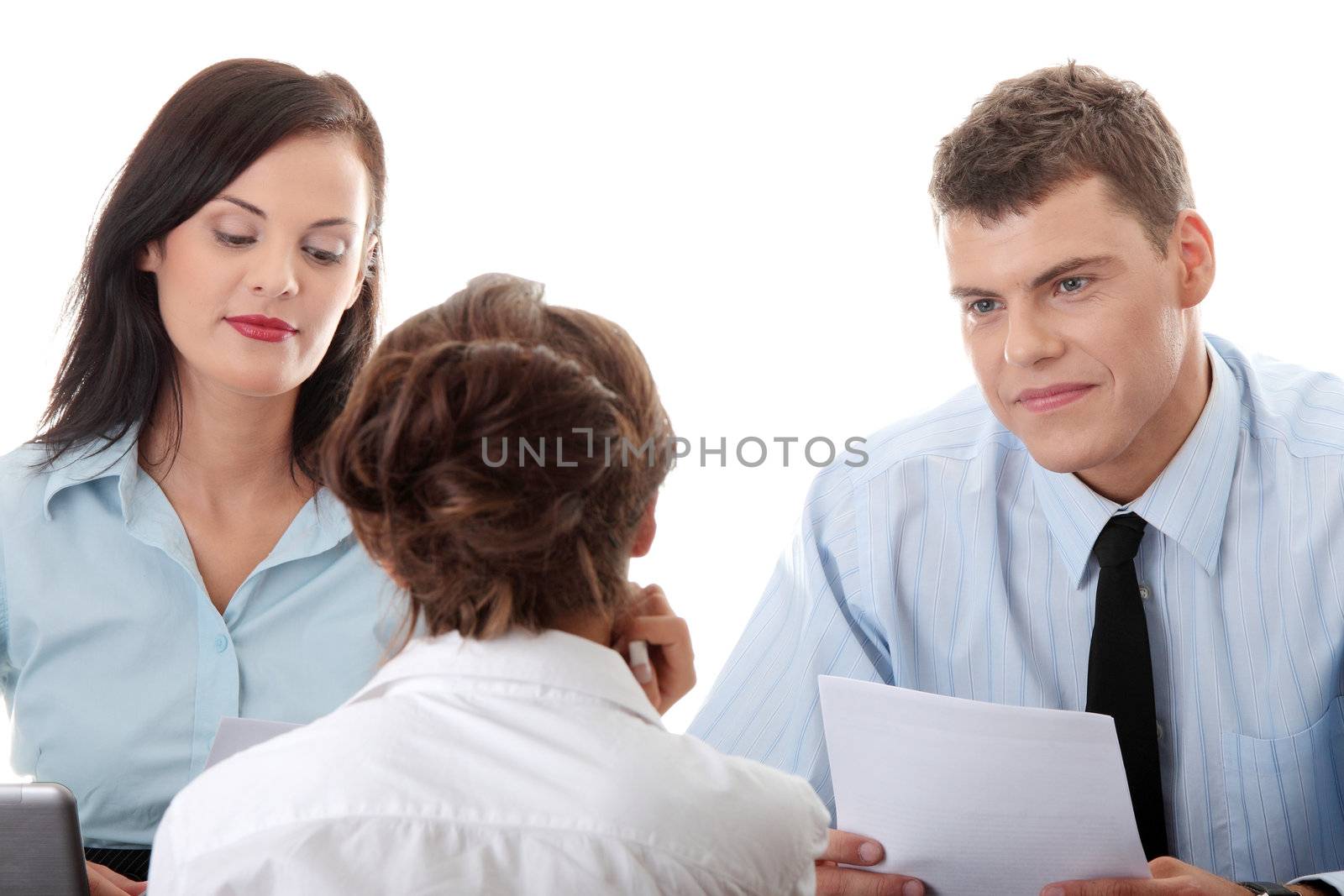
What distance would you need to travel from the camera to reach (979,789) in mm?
1389

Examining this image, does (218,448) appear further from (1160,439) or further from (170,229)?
(1160,439)

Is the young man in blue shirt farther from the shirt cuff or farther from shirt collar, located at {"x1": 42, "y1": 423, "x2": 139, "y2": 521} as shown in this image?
shirt collar, located at {"x1": 42, "y1": 423, "x2": 139, "y2": 521}

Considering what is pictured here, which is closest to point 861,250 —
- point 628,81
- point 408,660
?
point 628,81

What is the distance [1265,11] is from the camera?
280 centimetres

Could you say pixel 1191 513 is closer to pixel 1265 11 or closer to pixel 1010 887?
pixel 1010 887

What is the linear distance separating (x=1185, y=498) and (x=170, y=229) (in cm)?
144

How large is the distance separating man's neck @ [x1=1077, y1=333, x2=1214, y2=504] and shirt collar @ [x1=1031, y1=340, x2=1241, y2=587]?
2cm

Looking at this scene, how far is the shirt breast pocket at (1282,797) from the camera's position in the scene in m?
1.70

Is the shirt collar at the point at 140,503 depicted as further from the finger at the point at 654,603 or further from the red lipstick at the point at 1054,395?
the red lipstick at the point at 1054,395

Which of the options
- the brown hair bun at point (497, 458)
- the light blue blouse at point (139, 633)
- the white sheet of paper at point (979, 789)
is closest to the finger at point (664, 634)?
the brown hair bun at point (497, 458)

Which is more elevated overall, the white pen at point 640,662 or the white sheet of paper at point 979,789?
the white pen at point 640,662

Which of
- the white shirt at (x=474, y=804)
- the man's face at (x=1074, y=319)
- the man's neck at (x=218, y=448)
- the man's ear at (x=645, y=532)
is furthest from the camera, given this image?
the man's neck at (x=218, y=448)

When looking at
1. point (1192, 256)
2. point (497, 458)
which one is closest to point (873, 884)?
point (497, 458)

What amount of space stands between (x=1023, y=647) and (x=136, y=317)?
136 cm
